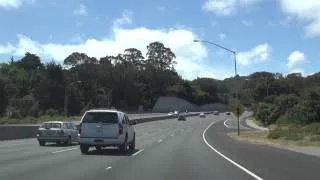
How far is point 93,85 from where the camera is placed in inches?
7111

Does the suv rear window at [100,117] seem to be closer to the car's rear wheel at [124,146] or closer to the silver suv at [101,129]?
the silver suv at [101,129]

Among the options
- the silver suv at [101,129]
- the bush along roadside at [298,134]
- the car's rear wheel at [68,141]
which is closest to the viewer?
the silver suv at [101,129]

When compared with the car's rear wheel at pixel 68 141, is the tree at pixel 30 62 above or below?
above

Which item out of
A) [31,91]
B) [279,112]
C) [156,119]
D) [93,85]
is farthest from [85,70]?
[279,112]

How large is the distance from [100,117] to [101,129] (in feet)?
2.30

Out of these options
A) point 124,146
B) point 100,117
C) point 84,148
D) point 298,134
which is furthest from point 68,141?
point 298,134

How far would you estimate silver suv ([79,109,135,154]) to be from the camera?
3003 centimetres

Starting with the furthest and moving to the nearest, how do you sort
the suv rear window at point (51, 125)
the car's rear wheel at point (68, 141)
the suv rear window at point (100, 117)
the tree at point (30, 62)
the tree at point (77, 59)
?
1. the tree at point (77, 59)
2. the tree at point (30, 62)
3. the car's rear wheel at point (68, 141)
4. the suv rear window at point (51, 125)
5. the suv rear window at point (100, 117)

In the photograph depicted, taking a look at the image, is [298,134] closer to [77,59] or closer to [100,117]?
[100,117]

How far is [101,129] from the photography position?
3003 cm

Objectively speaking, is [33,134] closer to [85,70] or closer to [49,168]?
[49,168]

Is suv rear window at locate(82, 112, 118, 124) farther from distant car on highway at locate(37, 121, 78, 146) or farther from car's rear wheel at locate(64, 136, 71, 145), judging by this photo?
car's rear wheel at locate(64, 136, 71, 145)

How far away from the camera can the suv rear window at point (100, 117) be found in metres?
30.3

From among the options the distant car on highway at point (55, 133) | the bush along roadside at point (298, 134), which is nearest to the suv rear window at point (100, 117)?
the distant car on highway at point (55, 133)
